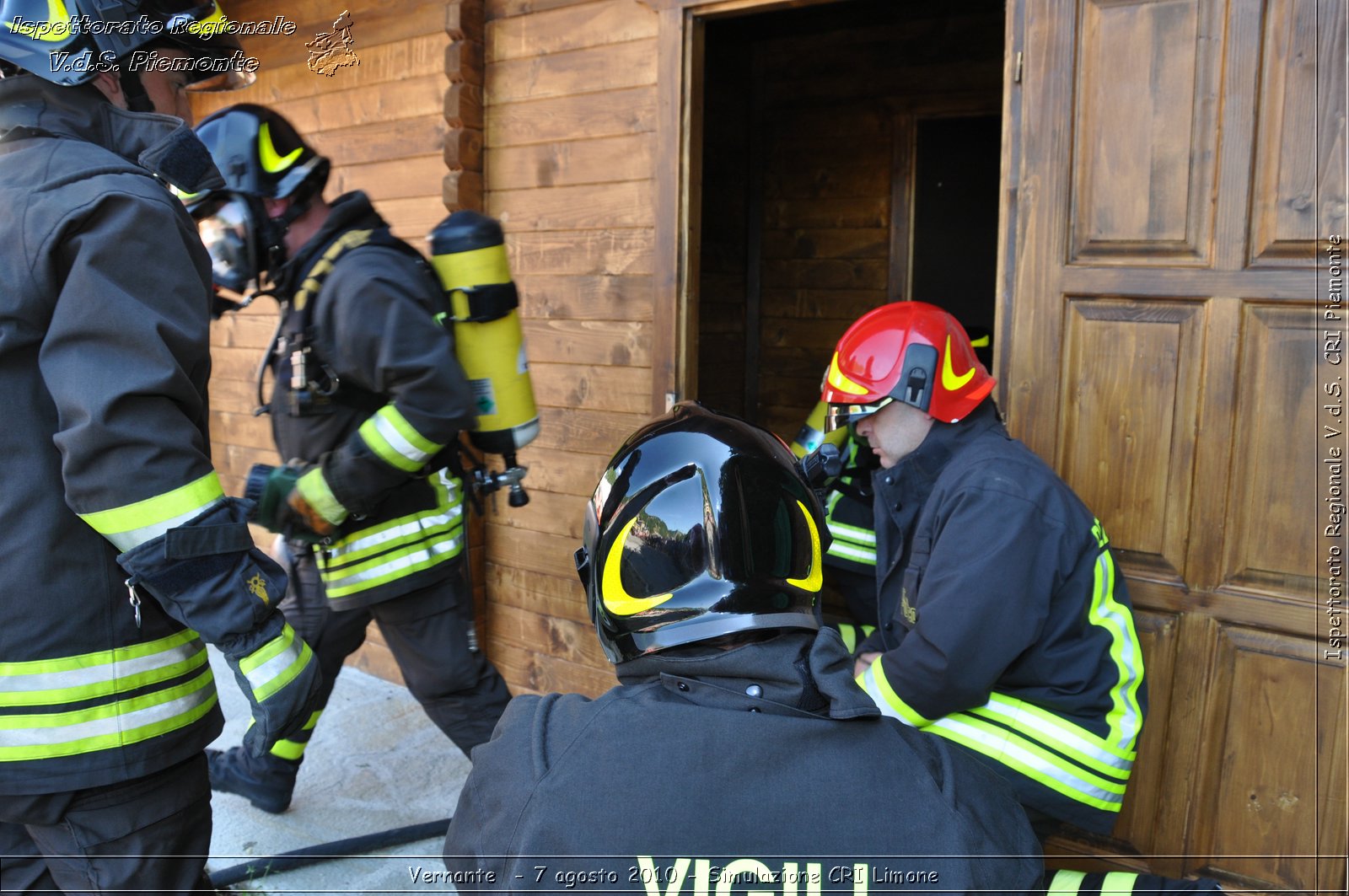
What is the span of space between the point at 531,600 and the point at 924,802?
3.19 meters

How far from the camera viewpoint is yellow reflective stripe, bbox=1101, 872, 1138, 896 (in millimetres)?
1417

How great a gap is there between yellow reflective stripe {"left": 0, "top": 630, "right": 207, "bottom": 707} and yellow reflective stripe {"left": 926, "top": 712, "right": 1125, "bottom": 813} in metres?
1.68

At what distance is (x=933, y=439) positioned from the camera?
2449 mm

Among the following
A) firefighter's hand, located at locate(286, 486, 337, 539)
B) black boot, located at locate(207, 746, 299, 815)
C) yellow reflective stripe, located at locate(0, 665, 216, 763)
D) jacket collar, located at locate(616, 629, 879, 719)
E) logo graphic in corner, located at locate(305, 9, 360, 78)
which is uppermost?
logo graphic in corner, located at locate(305, 9, 360, 78)

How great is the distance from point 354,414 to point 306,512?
13.8 inches

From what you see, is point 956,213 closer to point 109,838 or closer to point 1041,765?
point 1041,765

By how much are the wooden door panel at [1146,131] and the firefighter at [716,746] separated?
170 centimetres

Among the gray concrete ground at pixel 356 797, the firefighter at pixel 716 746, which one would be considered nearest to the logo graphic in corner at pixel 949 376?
the firefighter at pixel 716 746

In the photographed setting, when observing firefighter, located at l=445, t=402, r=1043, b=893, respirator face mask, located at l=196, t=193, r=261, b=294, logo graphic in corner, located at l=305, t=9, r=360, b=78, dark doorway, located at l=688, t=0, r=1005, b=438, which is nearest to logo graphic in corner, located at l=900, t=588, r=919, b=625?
firefighter, located at l=445, t=402, r=1043, b=893

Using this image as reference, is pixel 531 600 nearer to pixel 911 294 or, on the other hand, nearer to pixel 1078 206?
pixel 1078 206

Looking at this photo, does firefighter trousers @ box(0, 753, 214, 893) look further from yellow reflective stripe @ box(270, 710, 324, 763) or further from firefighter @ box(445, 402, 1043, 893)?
yellow reflective stripe @ box(270, 710, 324, 763)

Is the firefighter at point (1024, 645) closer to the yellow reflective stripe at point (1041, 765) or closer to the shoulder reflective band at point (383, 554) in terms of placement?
the yellow reflective stripe at point (1041, 765)

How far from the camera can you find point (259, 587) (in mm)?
1745

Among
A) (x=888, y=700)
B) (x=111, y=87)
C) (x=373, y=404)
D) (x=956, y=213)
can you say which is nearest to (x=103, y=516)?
(x=111, y=87)
